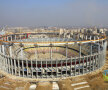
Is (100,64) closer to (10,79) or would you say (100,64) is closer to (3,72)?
(10,79)

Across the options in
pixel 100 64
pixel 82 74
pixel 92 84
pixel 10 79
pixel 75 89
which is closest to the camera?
pixel 75 89

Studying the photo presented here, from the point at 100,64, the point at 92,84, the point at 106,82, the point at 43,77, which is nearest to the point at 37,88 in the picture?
the point at 43,77

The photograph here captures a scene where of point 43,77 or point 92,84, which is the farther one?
point 43,77

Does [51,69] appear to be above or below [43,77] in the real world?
above

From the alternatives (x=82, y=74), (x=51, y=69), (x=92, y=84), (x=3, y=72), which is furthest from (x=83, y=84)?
(x=3, y=72)

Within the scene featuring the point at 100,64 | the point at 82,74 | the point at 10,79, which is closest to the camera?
the point at 10,79

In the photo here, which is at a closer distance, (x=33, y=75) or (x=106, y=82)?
(x=106, y=82)

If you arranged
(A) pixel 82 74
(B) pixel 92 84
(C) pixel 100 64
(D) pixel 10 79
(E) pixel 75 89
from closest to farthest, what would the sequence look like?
(E) pixel 75 89
(B) pixel 92 84
(D) pixel 10 79
(A) pixel 82 74
(C) pixel 100 64

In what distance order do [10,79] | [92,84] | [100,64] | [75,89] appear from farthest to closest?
[100,64] → [10,79] → [92,84] → [75,89]

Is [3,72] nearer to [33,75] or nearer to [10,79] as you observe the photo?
[10,79]
